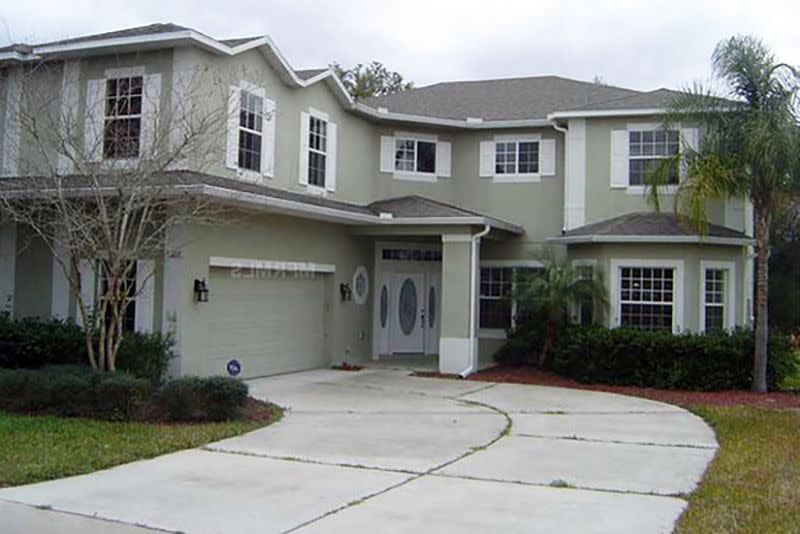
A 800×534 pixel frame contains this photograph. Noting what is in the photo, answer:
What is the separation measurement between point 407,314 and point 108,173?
9909 mm

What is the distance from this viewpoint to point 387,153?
20219mm

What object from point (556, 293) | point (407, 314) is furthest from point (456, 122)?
point (556, 293)

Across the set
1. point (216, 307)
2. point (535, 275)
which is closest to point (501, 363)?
point (535, 275)

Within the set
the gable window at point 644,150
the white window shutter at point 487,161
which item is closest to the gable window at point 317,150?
the white window shutter at point 487,161

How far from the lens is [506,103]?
842 inches

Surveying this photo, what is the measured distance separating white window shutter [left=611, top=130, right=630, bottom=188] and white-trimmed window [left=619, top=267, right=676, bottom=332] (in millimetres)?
2389

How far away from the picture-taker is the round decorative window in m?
19.0

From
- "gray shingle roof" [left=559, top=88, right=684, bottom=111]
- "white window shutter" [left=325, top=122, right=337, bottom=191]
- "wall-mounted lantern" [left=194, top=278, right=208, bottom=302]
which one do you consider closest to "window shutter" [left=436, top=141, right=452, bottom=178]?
"gray shingle roof" [left=559, top=88, right=684, bottom=111]

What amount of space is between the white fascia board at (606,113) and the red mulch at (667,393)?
226 inches

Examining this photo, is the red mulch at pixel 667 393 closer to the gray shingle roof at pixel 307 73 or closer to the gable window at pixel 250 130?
the gable window at pixel 250 130

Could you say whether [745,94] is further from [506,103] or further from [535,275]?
[506,103]

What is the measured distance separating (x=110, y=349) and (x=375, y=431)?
12.9 ft

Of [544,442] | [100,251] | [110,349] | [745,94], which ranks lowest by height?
[544,442]

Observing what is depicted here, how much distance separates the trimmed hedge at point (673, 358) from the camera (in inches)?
622
